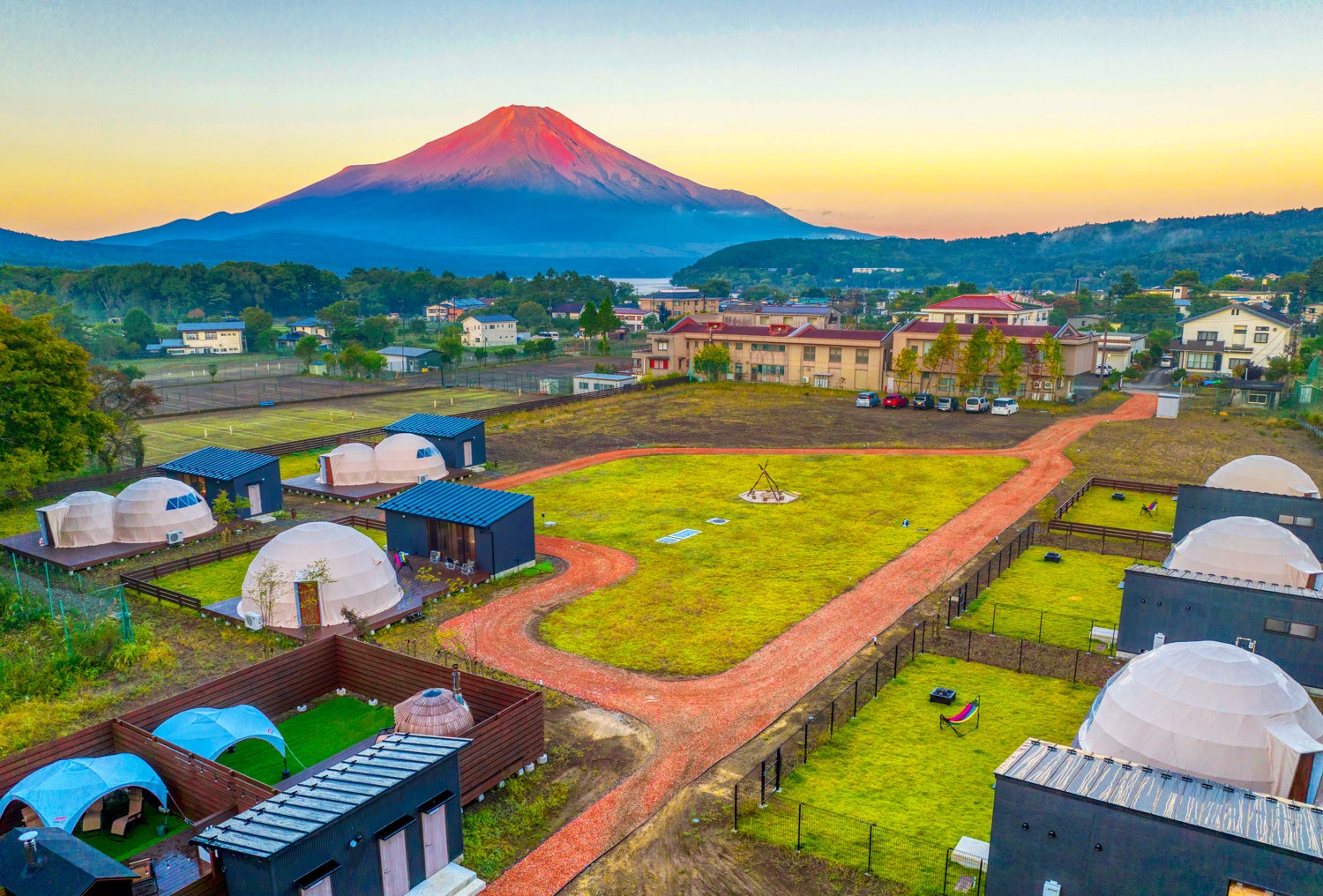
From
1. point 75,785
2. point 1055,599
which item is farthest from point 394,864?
point 1055,599

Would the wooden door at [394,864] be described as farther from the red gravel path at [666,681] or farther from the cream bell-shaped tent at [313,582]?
the cream bell-shaped tent at [313,582]

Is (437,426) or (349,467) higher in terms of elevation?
(437,426)

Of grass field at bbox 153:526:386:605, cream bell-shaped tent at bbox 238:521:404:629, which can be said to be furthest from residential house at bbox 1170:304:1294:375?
grass field at bbox 153:526:386:605

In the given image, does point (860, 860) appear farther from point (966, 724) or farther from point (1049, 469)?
point (1049, 469)

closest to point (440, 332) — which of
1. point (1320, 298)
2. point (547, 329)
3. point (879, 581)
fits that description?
point (547, 329)

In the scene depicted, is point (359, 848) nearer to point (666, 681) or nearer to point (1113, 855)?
point (666, 681)

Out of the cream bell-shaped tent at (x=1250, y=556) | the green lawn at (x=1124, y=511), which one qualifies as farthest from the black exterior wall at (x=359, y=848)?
the green lawn at (x=1124, y=511)
